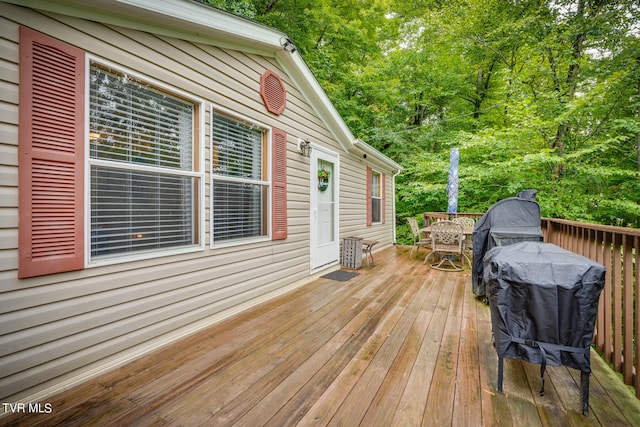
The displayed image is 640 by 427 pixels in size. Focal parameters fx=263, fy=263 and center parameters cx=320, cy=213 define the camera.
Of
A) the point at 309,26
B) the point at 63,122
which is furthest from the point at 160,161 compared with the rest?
the point at 309,26

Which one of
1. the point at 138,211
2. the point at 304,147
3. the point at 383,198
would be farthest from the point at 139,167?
the point at 383,198

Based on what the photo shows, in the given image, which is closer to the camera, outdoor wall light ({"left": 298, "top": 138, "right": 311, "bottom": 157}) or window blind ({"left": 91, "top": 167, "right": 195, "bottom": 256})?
window blind ({"left": 91, "top": 167, "right": 195, "bottom": 256})

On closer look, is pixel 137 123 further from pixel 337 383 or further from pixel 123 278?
pixel 337 383

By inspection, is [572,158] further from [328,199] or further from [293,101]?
[293,101]

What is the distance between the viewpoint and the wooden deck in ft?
5.06

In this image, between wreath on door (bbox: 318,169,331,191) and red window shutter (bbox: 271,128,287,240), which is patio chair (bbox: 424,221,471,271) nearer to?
wreath on door (bbox: 318,169,331,191)

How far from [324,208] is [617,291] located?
3.88 metres

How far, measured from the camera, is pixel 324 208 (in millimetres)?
5117

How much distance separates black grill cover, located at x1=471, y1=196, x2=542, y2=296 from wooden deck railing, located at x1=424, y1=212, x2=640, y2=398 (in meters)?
0.39

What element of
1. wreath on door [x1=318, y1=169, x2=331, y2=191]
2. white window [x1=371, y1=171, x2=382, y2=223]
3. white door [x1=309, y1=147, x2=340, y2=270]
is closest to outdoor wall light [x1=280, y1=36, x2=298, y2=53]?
white door [x1=309, y1=147, x2=340, y2=270]

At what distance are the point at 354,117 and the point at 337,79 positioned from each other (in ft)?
5.24

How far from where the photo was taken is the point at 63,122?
70.2 inches

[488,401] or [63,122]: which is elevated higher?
[63,122]

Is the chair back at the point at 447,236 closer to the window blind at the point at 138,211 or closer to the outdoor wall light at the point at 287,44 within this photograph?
the outdoor wall light at the point at 287,44
